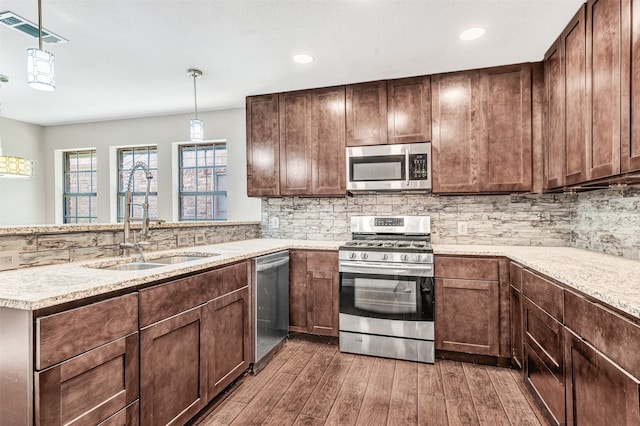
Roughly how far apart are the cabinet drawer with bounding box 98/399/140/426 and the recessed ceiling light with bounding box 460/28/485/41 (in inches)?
111

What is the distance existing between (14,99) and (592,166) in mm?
→ 5391


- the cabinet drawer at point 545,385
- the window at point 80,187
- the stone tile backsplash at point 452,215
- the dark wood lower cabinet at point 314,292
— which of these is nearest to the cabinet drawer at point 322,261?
the dark wood lower cabinet at point 314,292

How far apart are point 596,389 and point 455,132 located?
84.2 inches

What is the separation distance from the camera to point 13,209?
4.62m

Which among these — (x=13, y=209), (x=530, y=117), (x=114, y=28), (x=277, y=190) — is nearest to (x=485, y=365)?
(x=530, y=117)

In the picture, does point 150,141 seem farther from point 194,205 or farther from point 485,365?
point 485,365

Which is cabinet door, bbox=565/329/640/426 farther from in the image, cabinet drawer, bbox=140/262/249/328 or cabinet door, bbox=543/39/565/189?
cabinet drawer, bbox=140/262/249/328

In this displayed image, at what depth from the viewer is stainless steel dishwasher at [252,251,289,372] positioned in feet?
8.09

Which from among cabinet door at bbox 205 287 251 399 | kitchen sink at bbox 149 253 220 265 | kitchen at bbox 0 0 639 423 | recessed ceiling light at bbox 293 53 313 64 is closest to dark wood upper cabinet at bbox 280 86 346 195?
kitchen at bbox 0 0 639 423

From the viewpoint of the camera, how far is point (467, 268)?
262 cm

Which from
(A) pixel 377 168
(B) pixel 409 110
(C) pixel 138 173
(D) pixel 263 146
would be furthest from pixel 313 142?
(C) pixel 138 173

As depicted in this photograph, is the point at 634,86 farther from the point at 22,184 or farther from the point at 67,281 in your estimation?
the point at 22,184

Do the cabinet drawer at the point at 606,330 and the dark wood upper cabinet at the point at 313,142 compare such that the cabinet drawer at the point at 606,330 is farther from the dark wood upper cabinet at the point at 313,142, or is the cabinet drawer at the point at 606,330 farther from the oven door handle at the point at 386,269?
the dark wood upper cabinet at the point at 313,142

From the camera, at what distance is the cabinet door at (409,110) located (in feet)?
9.74
